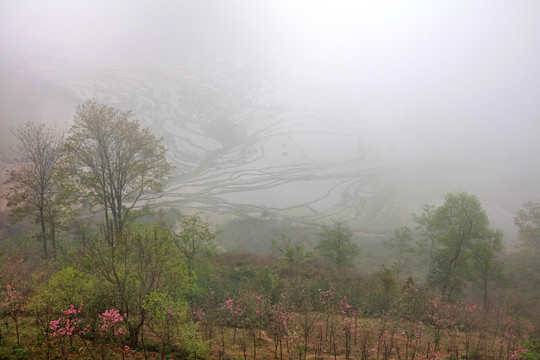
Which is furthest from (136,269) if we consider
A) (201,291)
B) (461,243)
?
(461,243)

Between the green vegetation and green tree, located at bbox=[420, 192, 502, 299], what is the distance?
88mm

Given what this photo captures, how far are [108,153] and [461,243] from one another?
23667mm

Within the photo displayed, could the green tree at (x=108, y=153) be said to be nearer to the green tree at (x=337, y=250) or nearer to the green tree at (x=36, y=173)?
the green tree at (x=36, y=173)

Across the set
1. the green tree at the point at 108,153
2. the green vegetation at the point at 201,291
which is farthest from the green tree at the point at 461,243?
the green tree at the point at 108,153

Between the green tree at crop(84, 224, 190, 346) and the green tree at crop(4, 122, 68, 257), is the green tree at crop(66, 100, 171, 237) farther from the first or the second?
the green tree at crop(84, 224, 190, 346)

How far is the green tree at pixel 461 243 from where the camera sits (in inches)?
762

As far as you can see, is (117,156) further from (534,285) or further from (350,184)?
(350,184)

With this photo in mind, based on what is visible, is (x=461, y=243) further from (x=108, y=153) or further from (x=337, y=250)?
(x=108, y=153)

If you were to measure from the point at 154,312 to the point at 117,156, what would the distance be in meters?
11.1

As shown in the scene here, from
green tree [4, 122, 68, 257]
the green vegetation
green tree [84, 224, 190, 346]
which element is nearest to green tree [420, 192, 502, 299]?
the green vegetation

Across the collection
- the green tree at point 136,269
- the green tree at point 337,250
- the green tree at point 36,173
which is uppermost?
the green tree at point 36,173

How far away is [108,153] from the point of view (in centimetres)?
1575

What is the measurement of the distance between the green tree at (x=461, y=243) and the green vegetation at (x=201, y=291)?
9cm

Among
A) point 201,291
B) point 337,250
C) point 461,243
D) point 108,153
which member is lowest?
point 337,250
